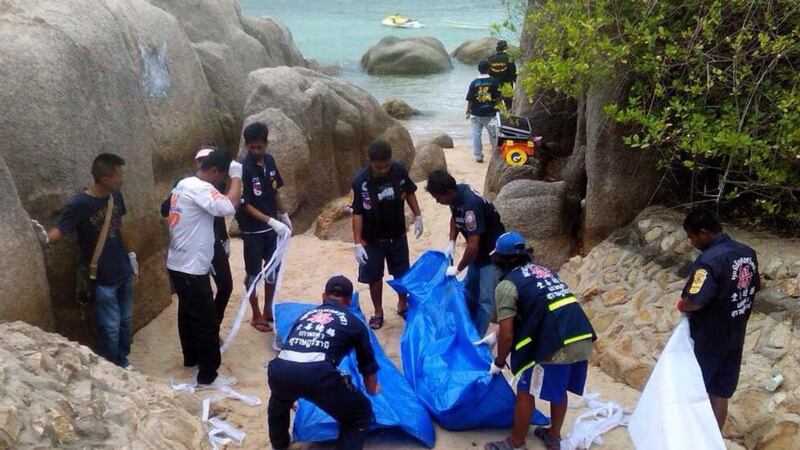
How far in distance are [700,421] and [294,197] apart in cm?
597

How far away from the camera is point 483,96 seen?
1209 centimetres

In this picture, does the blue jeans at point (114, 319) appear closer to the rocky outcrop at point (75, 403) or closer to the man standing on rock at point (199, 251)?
the man standing on rock at point (199, 251)

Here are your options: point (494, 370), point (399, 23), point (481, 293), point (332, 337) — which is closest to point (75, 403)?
point (332, 337)

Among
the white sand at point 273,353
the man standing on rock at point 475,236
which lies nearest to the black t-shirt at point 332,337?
the white sand at point 273,353

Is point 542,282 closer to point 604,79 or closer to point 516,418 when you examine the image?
point 516,418

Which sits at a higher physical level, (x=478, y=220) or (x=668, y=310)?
(x=478, y=220)

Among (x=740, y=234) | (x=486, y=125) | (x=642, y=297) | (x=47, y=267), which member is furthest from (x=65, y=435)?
(x=486, y=125)

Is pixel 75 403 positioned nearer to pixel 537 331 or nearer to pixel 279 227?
pixel 537 331

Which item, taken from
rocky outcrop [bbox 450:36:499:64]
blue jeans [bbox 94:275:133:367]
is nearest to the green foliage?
blue jeans [bbox 94:275:133:367]

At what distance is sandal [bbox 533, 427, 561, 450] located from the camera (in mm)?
4887

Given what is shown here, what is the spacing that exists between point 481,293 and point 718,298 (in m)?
2.06

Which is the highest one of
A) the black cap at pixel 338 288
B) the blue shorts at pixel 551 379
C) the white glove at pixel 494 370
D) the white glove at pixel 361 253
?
the black cap at pixel 338 288

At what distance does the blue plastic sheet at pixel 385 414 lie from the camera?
15.8 ft

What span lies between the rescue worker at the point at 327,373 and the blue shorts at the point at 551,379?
2.96ft
